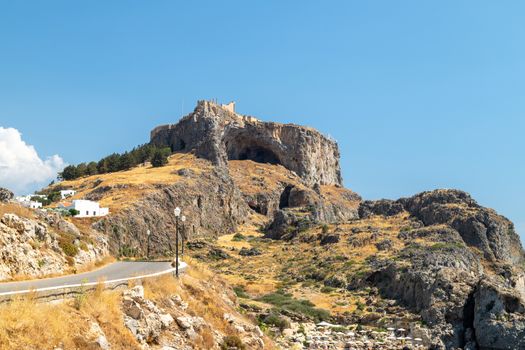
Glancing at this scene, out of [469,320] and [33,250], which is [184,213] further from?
[33,250]

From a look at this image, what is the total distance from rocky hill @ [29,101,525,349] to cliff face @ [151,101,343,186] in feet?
1.92

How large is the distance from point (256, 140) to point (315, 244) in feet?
232

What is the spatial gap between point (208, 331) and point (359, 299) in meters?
36.7

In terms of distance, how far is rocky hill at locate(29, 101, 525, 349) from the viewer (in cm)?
4112

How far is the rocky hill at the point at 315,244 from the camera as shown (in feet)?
135

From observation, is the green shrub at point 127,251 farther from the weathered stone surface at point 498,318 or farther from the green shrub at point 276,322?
the weathered stone surface at point 498,318

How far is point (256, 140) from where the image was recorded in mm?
142750

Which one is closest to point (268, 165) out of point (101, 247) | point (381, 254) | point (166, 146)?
point (166, 146)

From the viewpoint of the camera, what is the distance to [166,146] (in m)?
130

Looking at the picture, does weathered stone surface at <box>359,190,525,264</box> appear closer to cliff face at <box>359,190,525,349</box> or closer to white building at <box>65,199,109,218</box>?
cliff face at <box>359,190,525,349</box>

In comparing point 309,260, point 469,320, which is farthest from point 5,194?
point 469,320

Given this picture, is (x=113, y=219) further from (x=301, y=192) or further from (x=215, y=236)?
(x=301, y=192)

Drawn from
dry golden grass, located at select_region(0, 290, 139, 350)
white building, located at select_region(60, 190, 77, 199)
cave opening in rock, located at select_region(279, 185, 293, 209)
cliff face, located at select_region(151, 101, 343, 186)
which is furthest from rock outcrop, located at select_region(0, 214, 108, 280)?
cave opening in rock, located at select_region(279, 185, 293, 209)

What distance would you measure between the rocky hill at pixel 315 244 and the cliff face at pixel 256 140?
0.59m
